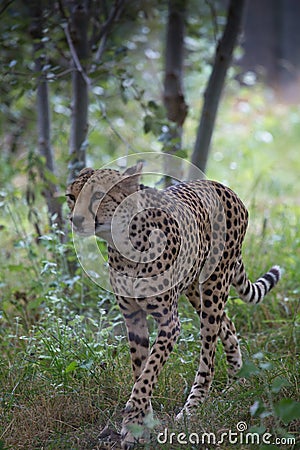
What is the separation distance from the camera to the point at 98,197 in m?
2.79

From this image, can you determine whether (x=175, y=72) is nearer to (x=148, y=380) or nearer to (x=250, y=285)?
(x=250, y=285)

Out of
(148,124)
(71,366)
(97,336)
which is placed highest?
(148,124)

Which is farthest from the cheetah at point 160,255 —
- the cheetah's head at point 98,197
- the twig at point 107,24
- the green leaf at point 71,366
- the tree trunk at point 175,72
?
the tree trunk at point 175,72

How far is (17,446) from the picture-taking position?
291 cm

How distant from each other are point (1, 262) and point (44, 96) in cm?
136

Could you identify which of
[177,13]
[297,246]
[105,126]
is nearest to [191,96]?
[105,126]

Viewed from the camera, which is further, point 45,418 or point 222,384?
point 222,384

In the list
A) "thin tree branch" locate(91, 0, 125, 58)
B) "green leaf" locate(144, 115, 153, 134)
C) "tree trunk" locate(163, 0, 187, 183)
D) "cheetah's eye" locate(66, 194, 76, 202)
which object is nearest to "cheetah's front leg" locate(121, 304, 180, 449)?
"cheetah's eye" locate(66, 194, 76, 202)

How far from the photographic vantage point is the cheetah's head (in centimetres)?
277

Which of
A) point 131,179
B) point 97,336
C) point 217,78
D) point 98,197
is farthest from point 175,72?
point 98,197

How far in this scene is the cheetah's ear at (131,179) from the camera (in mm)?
2850

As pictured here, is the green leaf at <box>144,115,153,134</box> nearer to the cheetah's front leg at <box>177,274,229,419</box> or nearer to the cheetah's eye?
the cheetah's front leg at <box>177,274,229,419</box>

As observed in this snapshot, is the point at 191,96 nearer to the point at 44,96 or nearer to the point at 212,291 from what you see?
the point at 44,96

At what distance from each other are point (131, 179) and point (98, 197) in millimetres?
170
